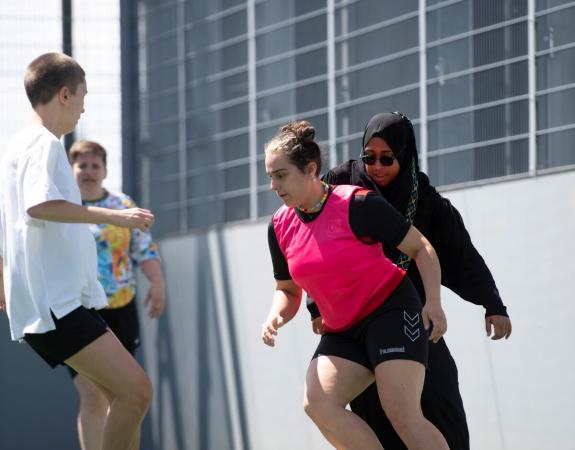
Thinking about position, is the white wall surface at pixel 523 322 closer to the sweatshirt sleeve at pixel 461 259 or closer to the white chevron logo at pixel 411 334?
the sweatshirt sleeve at pixel 461 259

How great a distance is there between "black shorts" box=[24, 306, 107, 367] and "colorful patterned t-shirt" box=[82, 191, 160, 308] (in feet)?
6.73

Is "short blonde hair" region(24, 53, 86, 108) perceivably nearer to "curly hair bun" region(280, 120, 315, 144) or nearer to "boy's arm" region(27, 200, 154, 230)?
"boy's arm" region(27, 200, 154, 230)

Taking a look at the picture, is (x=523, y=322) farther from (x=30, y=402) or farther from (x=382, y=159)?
(x=30, y=402)

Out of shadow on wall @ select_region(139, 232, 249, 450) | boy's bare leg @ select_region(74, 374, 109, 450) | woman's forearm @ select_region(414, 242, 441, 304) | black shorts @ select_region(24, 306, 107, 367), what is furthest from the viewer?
shadow on wall @ select_region(139, 232, 249, 450)

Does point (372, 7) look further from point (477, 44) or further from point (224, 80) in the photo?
point (224, 80)

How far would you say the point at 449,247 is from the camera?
5.05 metres

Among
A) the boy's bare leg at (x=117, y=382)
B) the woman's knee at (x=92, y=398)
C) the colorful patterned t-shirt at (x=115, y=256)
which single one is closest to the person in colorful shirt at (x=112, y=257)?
the colorful patterned t-shirt at (x=115, y=256)

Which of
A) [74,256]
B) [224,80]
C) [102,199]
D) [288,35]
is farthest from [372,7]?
[74,256]

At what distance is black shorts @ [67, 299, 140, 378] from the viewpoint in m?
6.86

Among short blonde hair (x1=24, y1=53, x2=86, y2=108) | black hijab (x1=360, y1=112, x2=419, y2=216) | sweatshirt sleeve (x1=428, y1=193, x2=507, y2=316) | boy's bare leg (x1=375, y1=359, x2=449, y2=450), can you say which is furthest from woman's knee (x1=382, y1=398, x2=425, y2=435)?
short blonde hair (x1=24, y1=53, x2=86, y2=108)

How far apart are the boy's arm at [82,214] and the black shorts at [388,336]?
873mm

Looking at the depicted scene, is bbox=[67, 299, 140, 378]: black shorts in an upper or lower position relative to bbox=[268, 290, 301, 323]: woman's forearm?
lower

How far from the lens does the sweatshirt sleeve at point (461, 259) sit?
197 inches

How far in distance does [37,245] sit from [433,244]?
5.25ft
